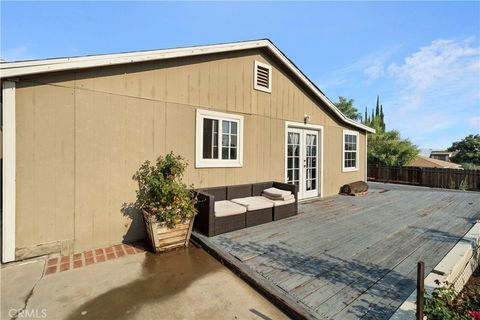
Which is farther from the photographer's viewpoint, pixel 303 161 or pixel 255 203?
pixel 303 161

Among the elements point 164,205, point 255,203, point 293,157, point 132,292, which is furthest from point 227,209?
point 293,157

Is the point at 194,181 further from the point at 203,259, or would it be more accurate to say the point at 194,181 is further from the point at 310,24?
the point at 310,24

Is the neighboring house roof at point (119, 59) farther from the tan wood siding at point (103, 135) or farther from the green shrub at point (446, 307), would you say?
the green shrub at point (446, 307)

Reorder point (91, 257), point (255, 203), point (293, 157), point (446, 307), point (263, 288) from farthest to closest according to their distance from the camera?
point (293, 157) → point (255, 203) → point (91, 257) → point (263, 288) → point (446, 307)

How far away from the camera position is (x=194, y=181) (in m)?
4.52

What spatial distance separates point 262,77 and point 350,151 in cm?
505

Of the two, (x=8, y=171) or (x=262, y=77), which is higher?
(x=262, y=77)

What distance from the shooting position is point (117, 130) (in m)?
3.63

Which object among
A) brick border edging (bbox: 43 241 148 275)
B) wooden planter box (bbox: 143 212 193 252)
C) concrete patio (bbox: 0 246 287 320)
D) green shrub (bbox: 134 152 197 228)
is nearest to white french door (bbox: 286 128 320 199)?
green shrub (bbox: 134 152 197 228)

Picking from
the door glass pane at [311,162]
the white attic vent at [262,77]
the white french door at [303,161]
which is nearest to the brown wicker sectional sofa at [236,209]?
the white french door at [303,161]

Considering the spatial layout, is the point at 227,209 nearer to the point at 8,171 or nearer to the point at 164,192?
the point at 164,192

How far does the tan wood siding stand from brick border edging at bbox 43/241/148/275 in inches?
6.4

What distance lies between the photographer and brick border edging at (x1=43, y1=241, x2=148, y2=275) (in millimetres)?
2869

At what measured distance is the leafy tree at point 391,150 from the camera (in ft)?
46.6
